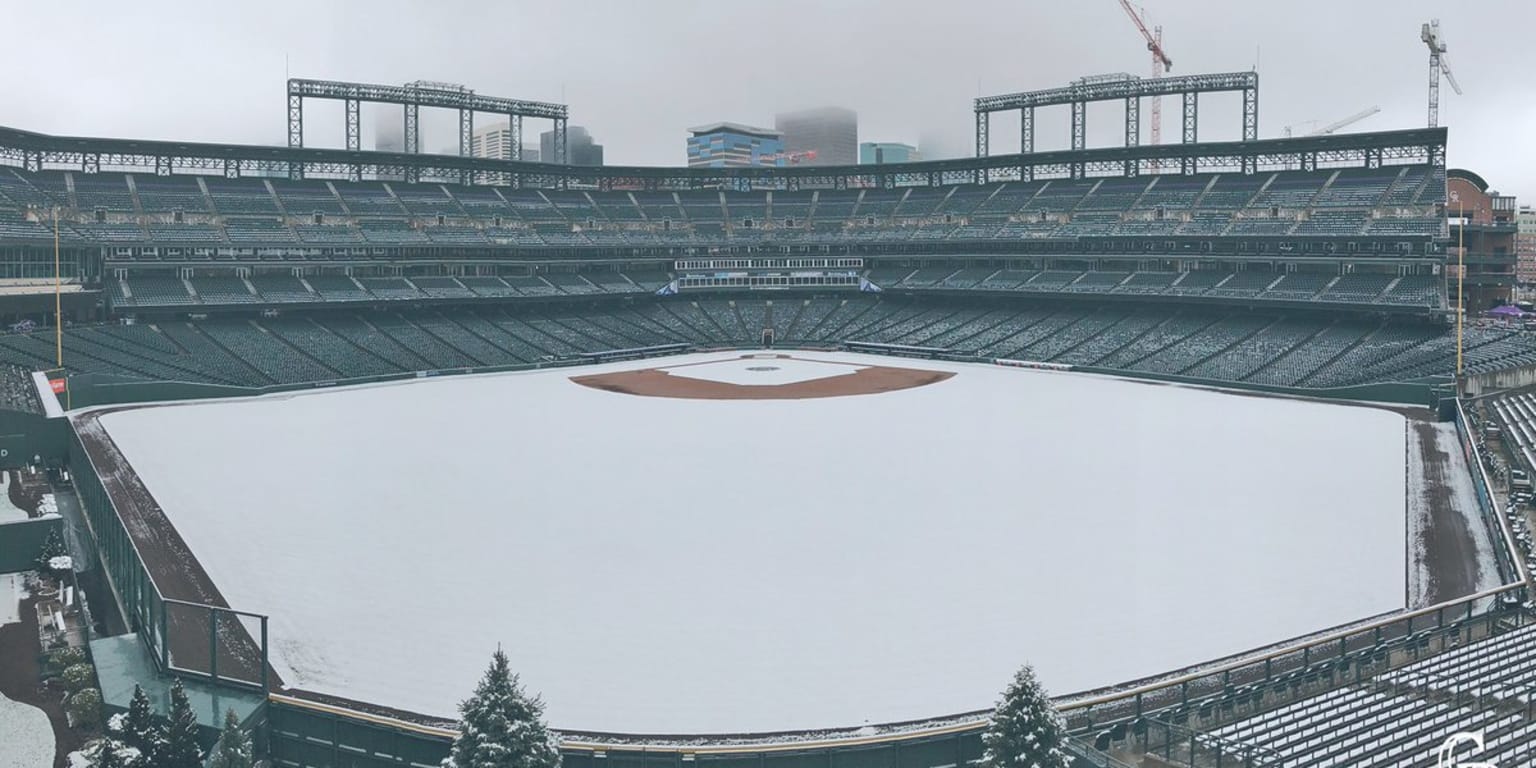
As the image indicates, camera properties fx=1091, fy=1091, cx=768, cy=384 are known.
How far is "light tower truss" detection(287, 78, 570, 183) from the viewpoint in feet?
299

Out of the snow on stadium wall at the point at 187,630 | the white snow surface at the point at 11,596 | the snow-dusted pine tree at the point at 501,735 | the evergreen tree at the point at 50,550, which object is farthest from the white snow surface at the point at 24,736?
the snow-dusted pine tree at the point at 501,735

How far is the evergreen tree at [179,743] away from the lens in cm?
1758

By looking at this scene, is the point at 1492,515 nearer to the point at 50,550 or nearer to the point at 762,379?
the point at 50,550

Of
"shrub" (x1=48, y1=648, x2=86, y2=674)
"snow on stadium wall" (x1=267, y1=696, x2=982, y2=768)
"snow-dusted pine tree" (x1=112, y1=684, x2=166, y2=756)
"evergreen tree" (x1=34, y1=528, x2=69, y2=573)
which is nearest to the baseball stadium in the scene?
"snow on stadium wall" (x1=267, y1=696, x2=982, y2=768)

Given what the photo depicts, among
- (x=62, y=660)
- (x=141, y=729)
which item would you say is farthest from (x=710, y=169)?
(x=141, y=729)

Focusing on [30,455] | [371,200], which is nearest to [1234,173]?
[371,200]

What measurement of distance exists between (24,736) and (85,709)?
1151 millimetres

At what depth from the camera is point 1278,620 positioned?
24781 millimetres

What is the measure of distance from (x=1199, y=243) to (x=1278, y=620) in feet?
213

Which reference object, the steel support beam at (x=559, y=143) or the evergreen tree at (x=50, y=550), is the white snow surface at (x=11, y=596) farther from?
the steel support beam at (x=559, y=143)

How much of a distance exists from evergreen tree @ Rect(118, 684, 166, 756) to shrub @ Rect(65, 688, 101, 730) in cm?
346

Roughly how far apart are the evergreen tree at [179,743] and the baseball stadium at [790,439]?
1.34 m

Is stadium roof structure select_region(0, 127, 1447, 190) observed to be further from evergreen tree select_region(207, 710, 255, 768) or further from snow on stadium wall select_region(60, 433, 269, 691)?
evergreen tree select_region(207, 710, 255, 768)

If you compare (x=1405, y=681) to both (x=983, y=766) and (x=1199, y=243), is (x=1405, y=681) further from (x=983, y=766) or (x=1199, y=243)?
(x=1199, y=243)
